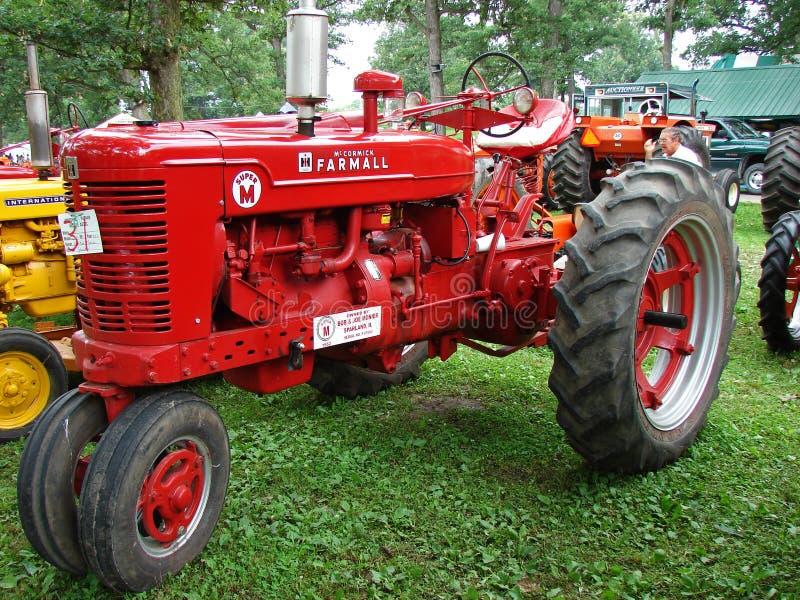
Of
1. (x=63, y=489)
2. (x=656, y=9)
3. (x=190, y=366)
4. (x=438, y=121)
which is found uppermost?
(x=656, y=9)

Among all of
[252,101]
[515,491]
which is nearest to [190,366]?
[515,491]

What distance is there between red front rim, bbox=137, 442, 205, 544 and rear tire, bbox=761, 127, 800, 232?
977 cm

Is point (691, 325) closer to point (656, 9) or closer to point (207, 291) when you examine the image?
point (207, 291)

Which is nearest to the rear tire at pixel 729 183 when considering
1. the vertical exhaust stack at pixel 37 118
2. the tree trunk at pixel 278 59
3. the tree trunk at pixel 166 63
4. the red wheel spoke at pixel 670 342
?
the red wheel spoke at pixel 670 342

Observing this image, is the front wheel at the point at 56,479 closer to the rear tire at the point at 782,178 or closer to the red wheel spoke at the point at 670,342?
the red wheel spoke at the point at 670,342

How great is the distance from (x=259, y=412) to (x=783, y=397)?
3433 mm

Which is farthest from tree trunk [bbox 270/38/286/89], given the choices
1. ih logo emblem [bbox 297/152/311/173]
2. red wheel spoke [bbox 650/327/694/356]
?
ih logo emblem [bbox 297/152/311/173]

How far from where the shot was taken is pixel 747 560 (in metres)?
3.01

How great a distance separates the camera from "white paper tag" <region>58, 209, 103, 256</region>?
260 cm

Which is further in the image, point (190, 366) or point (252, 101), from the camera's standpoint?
point (252, 101)

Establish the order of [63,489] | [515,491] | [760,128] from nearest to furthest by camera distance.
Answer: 1. [63,489]
2. [515,491]
3. [760,128]

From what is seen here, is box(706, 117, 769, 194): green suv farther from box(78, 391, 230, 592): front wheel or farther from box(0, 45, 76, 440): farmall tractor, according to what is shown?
box(78, 391, 230, 592): front wheel

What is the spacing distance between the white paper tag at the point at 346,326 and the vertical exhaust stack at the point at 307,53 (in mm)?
934

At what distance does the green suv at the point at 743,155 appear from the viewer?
1703cm
